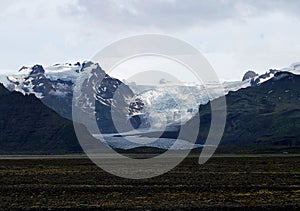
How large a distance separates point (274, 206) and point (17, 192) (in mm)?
21698

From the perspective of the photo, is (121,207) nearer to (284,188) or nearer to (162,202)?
(162,202)

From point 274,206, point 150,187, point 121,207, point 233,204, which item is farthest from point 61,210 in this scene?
point 150,187

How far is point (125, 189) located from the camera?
4944 centimetres

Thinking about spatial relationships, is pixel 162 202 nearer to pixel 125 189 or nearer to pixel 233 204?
pixel 233 204

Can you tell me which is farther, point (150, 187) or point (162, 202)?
point (150, 187)

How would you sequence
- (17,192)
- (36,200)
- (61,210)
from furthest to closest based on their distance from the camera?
(17,192) → (36,200) → (61,210)

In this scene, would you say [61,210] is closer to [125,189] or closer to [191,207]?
[191,207]

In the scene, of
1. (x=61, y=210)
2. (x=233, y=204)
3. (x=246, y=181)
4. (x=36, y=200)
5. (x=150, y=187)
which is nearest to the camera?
(x=61, y=210)

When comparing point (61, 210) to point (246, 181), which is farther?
point (246, 181)

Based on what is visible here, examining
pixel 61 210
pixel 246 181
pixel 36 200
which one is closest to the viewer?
pixel 61 210

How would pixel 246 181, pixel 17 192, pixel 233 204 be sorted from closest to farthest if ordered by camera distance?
pixel 233 204
pixel 17 192
pixel 246 181

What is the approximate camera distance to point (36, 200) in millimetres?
40906

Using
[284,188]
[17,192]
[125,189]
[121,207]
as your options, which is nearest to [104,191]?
[125,189]

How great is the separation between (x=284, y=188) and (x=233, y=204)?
41.9 ft
